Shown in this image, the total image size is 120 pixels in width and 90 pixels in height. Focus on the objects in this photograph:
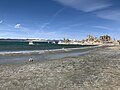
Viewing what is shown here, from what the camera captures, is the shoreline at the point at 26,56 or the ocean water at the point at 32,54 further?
the ocean water at the point at 32,54

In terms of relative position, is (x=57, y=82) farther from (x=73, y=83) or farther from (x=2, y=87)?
(x=2, y=87)

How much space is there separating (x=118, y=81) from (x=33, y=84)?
8921 mm

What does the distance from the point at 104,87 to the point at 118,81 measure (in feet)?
10.1

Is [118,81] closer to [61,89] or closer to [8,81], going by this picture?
[61,89]

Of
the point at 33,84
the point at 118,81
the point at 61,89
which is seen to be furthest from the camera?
the point at 118,81

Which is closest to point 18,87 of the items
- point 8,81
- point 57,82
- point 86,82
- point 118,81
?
point 8,81

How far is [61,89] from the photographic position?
18.5m

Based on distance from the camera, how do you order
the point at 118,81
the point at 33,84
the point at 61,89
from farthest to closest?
the point at 118,81 → the point at 33,84 → the point at 61,89

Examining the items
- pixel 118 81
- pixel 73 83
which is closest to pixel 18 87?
Answer: pixel 73 83

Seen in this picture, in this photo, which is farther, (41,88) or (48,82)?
(48,82)

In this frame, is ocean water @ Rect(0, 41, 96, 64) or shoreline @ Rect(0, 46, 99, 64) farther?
ocean water @ Rect(0, 41, 96, 64)

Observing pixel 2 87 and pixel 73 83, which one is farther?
pixel 73 83

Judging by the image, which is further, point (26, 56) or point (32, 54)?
point (32, 54)

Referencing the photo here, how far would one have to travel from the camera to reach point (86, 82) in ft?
70.2
